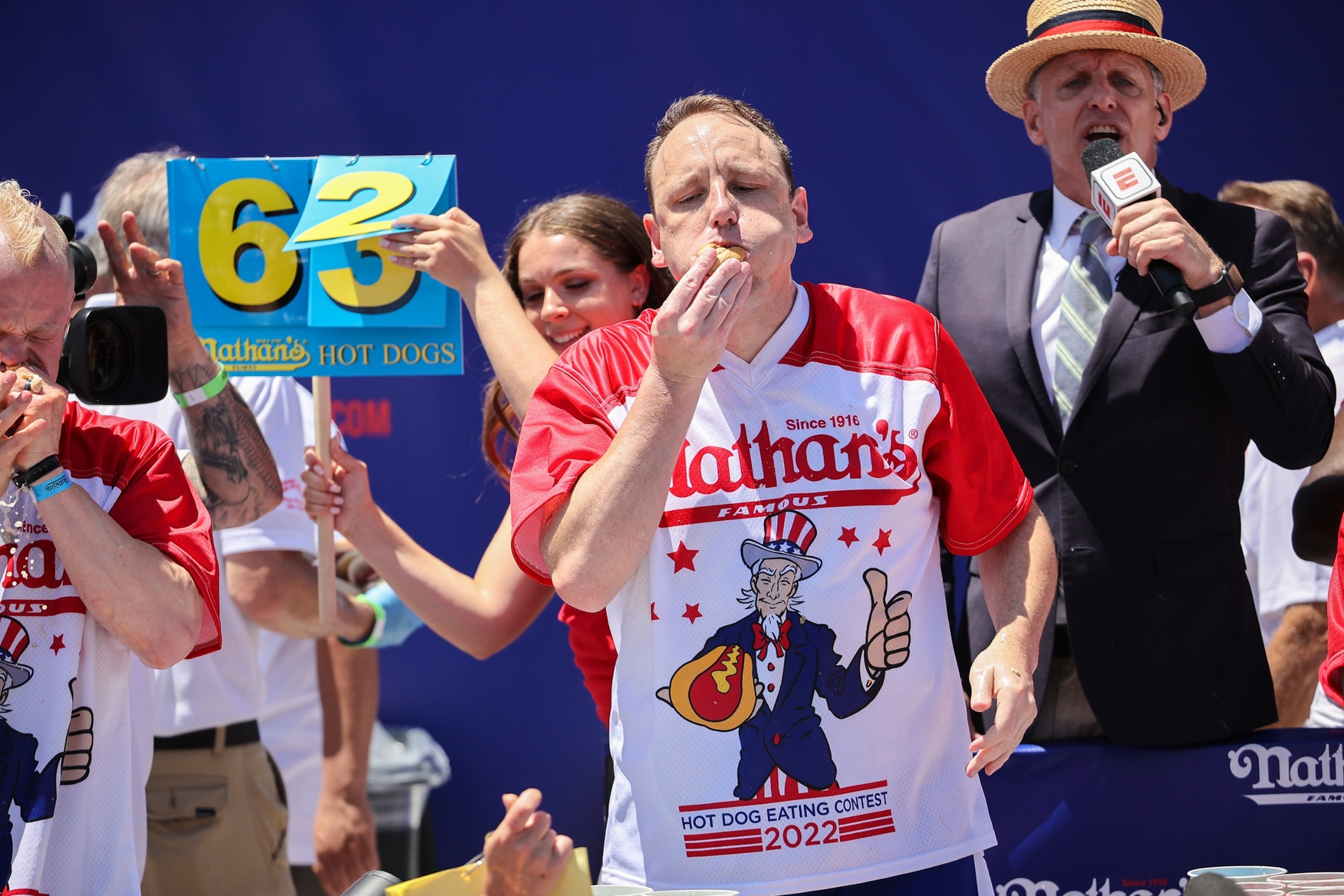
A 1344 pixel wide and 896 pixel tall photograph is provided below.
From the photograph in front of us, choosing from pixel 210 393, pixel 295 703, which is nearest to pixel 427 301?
pixel 210 393

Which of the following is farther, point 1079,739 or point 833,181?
point 833,181

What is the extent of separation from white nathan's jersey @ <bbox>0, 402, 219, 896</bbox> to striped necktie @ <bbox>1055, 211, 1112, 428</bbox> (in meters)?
1.61

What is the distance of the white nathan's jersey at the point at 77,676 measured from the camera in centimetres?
177

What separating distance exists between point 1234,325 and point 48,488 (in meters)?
1.94

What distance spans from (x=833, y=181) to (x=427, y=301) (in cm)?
175

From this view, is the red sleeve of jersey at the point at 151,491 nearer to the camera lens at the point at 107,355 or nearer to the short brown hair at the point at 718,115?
the camera lens at the point at 107,355

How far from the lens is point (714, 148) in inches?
72.4

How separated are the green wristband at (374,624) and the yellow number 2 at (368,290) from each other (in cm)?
77

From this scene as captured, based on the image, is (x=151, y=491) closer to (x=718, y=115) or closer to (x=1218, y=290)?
(x=718, y=115)

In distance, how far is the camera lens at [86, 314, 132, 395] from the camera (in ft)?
6.72

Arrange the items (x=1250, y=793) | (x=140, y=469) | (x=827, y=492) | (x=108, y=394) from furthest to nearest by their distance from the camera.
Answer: (x=1250, y=793)
(x=108, y=394)
(x=140, y=469)
(x=827, y=492)

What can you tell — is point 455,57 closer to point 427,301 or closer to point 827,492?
point 427,301

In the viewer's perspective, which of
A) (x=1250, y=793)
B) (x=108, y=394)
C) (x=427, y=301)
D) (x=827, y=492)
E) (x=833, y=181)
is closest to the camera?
(x=827, y=492)

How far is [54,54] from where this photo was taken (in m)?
A: 4.10
